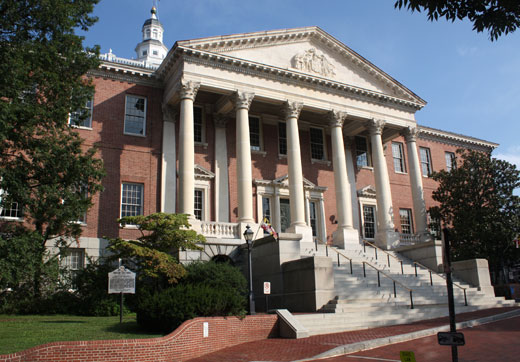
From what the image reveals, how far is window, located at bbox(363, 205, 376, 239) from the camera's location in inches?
1313

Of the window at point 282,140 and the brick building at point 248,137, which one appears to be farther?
the window at point 282,140

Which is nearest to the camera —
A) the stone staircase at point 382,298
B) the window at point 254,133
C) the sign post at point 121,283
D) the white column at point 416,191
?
the sign post at point 121,283

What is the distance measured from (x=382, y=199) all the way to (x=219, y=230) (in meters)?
11.6

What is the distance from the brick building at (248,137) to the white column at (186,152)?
6 cm

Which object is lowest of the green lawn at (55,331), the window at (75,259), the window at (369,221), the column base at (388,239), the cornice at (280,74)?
the green lawn at (55,331)

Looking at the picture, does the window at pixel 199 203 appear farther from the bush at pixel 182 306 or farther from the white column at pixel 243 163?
the bush at pixel 182 306

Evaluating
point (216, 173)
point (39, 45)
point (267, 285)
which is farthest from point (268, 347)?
point (216, 173)

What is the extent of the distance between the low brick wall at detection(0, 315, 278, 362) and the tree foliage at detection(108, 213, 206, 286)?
3921 millimetres

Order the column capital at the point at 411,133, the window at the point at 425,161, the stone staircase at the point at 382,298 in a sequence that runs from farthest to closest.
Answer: the window at the point at 425,161
the column capital at the point at 411,133
the stone staircase at the point at 382,298

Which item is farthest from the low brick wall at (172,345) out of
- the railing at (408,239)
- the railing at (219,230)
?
the railing at (408,239)

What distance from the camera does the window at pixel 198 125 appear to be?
28.9 m

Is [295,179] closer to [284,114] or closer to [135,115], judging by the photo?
[284,114]

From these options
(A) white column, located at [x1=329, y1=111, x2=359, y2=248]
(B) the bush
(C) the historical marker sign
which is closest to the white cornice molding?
(A) white column, located at [x1=329, y1=111, x2=359, y2=248]

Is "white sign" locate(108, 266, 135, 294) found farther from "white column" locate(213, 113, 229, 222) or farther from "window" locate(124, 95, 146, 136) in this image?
"window" locate(124, 95, 146, 136)
